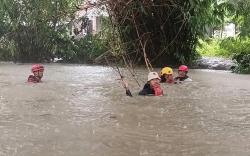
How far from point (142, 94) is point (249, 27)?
26.0 feet

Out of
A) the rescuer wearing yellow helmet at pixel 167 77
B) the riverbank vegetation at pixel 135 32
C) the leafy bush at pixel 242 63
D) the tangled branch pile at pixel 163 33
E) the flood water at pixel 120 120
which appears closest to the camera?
the flood water at pixel 120 120

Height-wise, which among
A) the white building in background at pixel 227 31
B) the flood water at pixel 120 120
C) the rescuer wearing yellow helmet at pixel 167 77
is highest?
the white building in background at pixel 227 31

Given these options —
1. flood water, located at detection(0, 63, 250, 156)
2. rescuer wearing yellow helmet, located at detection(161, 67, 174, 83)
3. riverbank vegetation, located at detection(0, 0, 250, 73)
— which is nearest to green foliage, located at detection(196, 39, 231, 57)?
riverbank vegetation, located at detection(0, 0, 250, 73)

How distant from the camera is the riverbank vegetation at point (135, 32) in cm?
1545

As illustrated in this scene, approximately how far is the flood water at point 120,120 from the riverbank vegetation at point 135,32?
335 cm

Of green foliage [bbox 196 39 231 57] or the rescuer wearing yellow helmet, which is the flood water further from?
green foliage [bbox 196 39 231 57]

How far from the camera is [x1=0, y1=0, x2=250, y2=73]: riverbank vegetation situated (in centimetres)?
1545

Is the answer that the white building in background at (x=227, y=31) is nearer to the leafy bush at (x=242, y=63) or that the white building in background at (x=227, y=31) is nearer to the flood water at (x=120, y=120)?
the leafy bush at (x=242, y=63)

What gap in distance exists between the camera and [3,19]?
18.7m

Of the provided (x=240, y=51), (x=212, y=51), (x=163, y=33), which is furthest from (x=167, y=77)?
(x=212, y=51)

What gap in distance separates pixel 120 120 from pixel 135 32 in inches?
391

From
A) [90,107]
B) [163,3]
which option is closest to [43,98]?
[90,107]

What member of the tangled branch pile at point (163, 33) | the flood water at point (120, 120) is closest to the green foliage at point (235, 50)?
the tangled branch pile at point (163, 33)

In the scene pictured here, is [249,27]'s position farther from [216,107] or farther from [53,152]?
[53,152]
